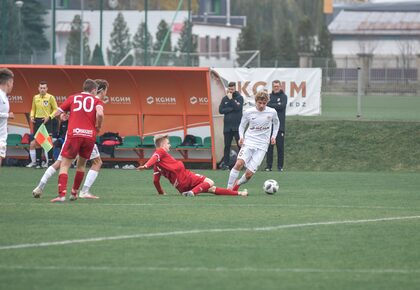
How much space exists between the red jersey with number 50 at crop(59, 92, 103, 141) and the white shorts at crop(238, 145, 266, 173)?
3220 millimetres

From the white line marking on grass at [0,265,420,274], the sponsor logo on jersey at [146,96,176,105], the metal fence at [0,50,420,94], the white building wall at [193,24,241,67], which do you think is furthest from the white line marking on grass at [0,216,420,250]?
the white building wall at [193,24,241,67]

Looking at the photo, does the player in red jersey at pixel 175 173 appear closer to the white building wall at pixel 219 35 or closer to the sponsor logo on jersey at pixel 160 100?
the sponsor logo on jersey at pixel 160 100

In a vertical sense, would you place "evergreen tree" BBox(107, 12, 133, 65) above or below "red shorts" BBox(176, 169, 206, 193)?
above

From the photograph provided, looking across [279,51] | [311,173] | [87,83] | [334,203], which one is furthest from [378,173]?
[279,51]

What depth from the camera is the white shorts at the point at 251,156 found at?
17.3 m

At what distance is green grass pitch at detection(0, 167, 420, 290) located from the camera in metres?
8.79

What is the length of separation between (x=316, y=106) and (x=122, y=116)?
31.9ft

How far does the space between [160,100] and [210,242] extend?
1673cm

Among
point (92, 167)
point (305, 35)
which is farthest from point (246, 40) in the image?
point (92, 167)

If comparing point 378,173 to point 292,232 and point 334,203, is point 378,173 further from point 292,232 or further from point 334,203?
point 292,232

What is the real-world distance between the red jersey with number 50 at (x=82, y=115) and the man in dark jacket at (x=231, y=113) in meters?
9.87

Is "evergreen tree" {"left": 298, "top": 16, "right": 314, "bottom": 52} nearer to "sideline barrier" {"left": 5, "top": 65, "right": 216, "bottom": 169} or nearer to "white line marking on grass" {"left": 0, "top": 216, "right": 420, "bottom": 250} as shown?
"sideline barrier" {"left": 5, "top": 65, "right": 216, "bottom": 169}

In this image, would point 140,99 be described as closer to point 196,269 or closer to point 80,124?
point 80,124

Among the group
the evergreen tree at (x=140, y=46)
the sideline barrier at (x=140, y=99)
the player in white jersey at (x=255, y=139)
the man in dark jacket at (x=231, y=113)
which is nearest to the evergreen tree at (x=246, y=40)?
the evergreen tree at (x=140, y=46)
